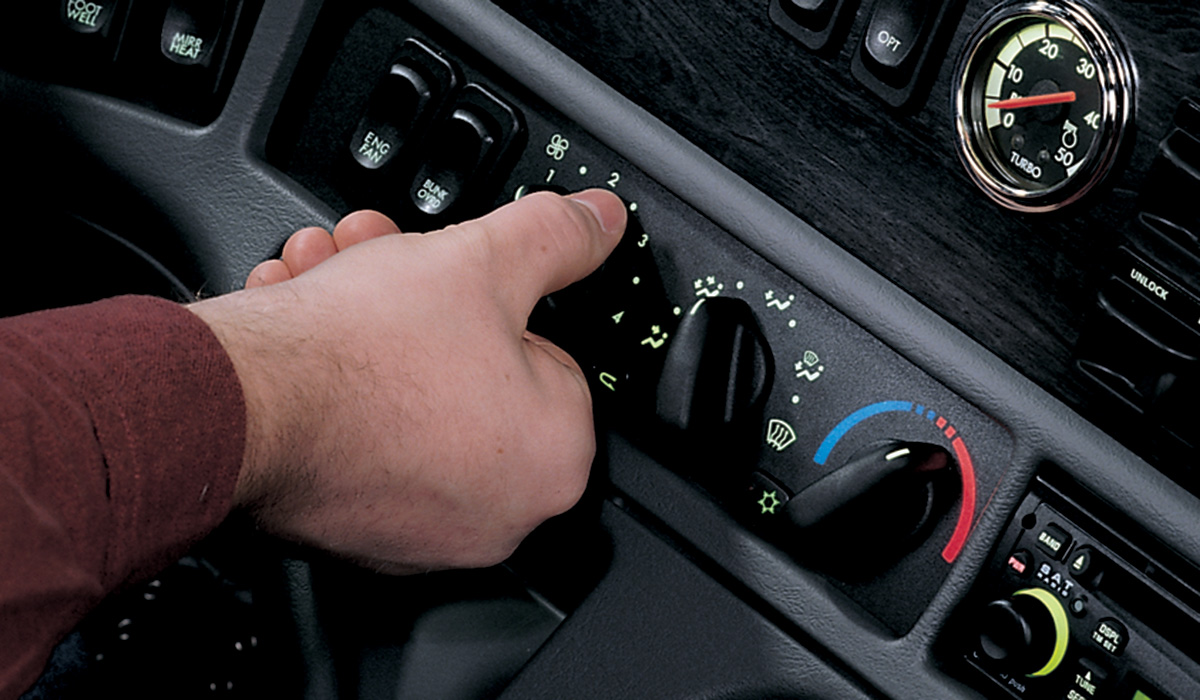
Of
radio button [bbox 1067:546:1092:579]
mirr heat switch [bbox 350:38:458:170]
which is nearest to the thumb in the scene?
mirr heat switch [bbox 350:38:458:170]

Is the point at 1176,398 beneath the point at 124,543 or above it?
above

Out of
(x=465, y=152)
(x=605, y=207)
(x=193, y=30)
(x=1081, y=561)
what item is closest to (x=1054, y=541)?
(x=1081, y=561)

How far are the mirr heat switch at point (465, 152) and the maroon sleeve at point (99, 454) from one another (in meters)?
0.24

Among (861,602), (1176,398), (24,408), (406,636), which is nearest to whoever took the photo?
(24,408)

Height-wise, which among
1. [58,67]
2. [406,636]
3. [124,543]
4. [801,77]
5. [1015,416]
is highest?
[801,77]

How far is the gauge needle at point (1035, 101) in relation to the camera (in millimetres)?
591

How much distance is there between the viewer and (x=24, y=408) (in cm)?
Result: 49

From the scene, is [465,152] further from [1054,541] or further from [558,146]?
[1054,541]

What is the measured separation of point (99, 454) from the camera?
51 centimetres

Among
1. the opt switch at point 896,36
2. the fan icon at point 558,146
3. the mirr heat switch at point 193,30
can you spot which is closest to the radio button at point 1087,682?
the opt switch at point 896,36

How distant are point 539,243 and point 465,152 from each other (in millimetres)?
124

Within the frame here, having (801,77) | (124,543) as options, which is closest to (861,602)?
(801,77)

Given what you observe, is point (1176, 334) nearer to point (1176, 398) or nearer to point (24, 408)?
point (1176, 398)

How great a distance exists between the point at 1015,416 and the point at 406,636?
453 mm
